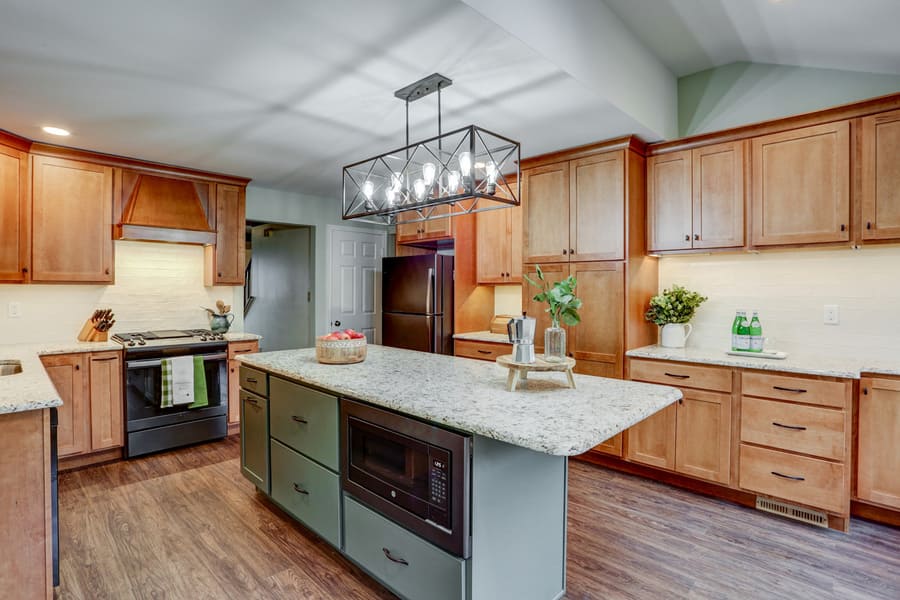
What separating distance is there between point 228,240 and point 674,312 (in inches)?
151

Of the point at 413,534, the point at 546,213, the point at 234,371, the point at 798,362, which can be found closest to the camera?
the point at 413,534

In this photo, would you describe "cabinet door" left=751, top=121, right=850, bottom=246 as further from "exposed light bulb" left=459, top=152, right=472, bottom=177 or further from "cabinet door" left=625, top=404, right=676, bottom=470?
"exposed light bulb" left=459, top=152, right=472, bottom=177

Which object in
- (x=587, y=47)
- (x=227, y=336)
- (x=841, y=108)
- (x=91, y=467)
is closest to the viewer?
(x=587, y=47)

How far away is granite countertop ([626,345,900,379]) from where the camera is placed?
2475mm

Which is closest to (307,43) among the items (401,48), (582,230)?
(401,48)

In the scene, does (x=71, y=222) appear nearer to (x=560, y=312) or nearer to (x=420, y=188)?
(x=420, y=188)

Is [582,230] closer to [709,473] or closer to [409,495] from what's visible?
[709,473]

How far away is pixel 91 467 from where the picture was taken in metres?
3.42

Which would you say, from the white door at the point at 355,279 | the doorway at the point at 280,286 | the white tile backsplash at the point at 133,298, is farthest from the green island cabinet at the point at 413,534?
the doorway at the point at 280,286

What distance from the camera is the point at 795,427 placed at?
2576mm

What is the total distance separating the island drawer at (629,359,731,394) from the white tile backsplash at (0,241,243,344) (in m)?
3.73

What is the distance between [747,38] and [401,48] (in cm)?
219


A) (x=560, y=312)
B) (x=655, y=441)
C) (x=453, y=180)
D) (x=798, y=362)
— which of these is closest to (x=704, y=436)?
(x=655, y=441)

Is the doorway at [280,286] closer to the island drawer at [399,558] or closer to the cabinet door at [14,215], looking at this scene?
the cabinet door at [14,215]
